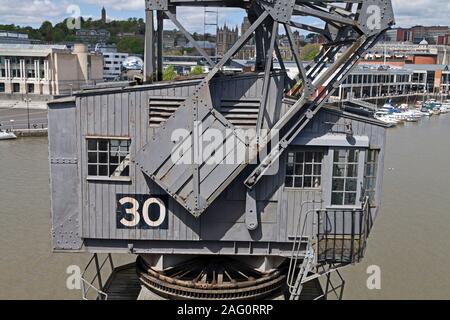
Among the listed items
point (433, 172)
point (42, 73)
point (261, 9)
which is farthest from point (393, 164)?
point (42, 73)

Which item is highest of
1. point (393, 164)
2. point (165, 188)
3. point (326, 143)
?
point (326, 143)

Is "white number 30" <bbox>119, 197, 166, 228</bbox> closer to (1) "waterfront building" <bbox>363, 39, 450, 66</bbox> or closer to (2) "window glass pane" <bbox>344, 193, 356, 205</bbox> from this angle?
(2) "window glass pane" <bbox>344, 193, 356, 205</bbox>

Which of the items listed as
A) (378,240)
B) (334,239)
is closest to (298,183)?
(334,239)

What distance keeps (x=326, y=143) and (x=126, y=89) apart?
3.85 metres

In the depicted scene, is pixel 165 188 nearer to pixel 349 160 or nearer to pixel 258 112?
pixel 258 112

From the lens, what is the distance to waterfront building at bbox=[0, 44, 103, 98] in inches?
2734

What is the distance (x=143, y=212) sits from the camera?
31.5 ft

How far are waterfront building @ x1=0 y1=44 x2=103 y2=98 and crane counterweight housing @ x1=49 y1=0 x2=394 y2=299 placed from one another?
62.5m

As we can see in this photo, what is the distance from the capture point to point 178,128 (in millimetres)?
8984

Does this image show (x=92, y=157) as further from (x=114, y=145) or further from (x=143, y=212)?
(x=143, y=212)

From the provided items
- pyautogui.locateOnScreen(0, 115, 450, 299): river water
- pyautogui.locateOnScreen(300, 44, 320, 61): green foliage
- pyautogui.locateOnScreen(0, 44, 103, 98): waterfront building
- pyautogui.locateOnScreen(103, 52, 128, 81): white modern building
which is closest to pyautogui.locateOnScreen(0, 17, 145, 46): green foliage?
pyautogui.locateOnScreen(103, 52, 128, 81): white modern building

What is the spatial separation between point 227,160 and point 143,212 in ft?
6.37

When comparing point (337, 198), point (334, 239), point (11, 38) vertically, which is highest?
point (11, 38)

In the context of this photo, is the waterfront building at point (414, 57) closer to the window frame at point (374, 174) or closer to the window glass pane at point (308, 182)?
the window frame at point (374, 174)
